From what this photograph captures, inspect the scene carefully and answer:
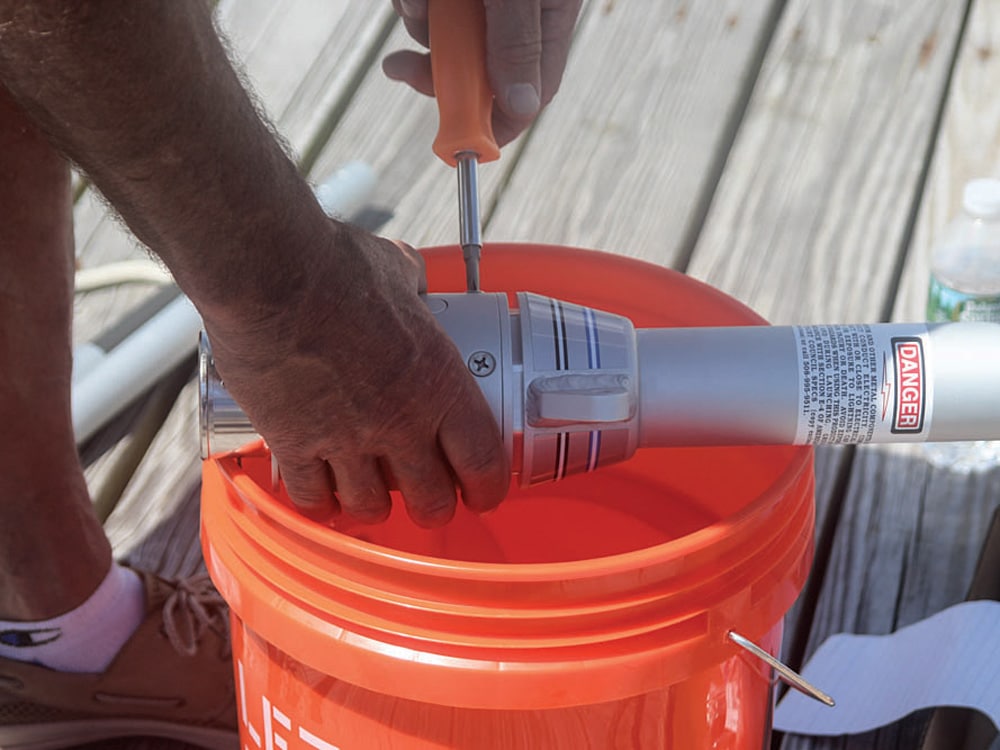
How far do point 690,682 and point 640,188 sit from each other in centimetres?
88

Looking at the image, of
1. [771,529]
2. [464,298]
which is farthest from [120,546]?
[771,529]

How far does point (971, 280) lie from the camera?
1227 millimetres

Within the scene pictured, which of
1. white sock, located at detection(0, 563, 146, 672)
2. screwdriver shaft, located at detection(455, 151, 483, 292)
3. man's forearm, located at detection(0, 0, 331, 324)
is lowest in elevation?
white sock, located at detection(0, 563, 146, 672)

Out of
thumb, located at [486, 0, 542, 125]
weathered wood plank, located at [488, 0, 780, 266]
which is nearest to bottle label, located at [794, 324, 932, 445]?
thumb, located at [486, 0, 542, 125]

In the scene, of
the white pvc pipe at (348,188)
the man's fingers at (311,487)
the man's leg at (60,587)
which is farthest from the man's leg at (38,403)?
the white pvc pipe at (348,188)

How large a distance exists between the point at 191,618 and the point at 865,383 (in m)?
0.62

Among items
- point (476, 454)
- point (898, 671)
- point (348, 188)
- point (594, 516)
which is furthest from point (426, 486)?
point (348, 188)

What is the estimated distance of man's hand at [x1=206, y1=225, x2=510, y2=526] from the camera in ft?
1.98

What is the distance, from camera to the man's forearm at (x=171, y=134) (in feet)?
1.67

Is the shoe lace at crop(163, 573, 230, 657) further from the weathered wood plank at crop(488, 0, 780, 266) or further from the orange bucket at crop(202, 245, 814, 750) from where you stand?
the weathered wood plank at crop(488, 0, 780, 266)

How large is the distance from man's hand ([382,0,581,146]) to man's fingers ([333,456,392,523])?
1.05 feet

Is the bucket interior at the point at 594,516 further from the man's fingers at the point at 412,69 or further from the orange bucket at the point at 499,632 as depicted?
the man's fingers at the point at 412,69

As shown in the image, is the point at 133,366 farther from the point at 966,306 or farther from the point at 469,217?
the point at 966,306

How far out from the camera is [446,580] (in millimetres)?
618
